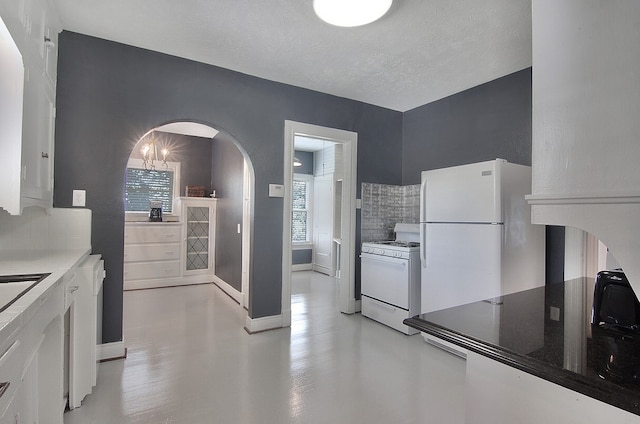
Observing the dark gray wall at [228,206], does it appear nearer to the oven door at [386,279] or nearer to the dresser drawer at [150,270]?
the dresser drawer at [150,270]

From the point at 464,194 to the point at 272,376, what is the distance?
214 centimetres

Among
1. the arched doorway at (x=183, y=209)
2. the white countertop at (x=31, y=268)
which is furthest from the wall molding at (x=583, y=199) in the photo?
the arched doorway at (x=183, y=209)

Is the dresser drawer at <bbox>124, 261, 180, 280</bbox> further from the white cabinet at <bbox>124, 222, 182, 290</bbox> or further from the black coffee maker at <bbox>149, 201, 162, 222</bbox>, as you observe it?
the black coffee maker at <bbox>149, 201, 162, 222</bbox>

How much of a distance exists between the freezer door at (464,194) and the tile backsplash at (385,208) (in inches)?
37.8

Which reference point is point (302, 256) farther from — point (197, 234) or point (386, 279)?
point (386, 279)

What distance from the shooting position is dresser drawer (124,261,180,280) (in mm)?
4859

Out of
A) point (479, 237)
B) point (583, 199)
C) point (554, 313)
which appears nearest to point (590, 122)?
point (583, 199)

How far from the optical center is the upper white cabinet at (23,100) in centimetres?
156

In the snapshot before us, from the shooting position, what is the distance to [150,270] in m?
5.00

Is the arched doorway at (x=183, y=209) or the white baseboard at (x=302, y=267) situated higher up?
the arched doorway at (x=183, y=209)

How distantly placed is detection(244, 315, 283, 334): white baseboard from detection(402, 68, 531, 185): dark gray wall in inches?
94.1

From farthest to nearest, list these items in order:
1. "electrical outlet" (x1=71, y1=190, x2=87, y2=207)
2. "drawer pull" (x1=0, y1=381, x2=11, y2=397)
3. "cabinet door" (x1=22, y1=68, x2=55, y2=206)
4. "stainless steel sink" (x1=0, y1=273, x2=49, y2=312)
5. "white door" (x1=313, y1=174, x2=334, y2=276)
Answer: "white door" (x1=313, y1=174, x2=334, y2=276)
"electrical outlet" (x1=71, y1=190, x2=87, y2=207)
"cabinet door" (x1=22, y1=68, x2=55, y2=206)
"stainless steel sink" (x1=0, y1=273, x2=49, y2=312)
"drawer pull" (x1=0, y1=381, x2=11, y2=397)

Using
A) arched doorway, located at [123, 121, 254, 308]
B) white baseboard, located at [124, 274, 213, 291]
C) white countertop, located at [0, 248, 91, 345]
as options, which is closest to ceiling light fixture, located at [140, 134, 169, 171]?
arched doorway, located at [123, 121, 254, 308]

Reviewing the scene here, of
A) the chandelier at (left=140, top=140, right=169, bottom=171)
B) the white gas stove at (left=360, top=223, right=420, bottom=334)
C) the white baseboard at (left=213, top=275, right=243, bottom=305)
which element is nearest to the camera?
the white gas stove at (left=360, top=223, right=420, bottom=334)
